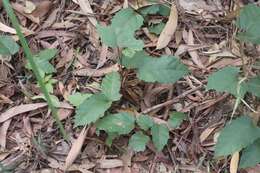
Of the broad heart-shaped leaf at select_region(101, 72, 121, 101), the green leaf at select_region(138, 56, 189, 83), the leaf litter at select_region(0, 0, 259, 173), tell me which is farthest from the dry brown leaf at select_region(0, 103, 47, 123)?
the green leaf at select_region(138, 56, 189, 83)

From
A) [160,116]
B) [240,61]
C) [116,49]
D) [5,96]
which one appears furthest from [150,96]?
[5,96]

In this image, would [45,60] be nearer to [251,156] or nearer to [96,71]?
[96,71]

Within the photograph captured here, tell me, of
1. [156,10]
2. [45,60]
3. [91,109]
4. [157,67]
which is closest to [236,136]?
[157,67]

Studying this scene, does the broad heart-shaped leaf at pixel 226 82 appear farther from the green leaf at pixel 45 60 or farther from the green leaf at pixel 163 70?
the green leaf at pixel 45 60

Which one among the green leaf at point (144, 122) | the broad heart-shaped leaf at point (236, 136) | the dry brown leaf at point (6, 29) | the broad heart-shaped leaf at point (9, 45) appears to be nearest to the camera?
the broad heart-shaped leaf at point (236, 136)

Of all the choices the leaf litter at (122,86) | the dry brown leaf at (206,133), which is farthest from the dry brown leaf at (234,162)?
the dry brown leaf at (206,133)

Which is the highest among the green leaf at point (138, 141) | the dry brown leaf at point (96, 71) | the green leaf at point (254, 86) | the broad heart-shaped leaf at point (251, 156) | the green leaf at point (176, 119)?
the green leaf at point (254, 86)
